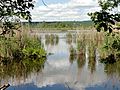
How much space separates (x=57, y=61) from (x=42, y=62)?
5.68 feet

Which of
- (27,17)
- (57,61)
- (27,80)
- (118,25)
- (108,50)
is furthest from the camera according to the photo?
(57,61)

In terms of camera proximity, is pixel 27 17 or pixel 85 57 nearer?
pixel 27 17

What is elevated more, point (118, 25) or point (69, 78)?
point (118, 25)

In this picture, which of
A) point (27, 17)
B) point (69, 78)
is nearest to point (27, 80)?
point (69, 78)

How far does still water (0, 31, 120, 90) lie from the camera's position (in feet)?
51.0

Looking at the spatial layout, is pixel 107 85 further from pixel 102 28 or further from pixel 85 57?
pixel 102 28

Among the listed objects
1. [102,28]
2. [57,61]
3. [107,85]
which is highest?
[102,28]

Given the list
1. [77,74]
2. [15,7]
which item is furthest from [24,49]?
[15,7]

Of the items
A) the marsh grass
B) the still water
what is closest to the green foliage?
the marsh grass

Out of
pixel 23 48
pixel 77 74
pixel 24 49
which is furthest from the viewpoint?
pixel 23 48

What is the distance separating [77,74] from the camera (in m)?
18.4

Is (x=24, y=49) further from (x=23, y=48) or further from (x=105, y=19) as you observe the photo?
(x=105, y=19)

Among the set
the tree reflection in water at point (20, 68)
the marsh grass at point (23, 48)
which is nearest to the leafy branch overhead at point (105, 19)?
the tree reflection in water at point (20, 68)

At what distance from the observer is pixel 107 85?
15039 mm
